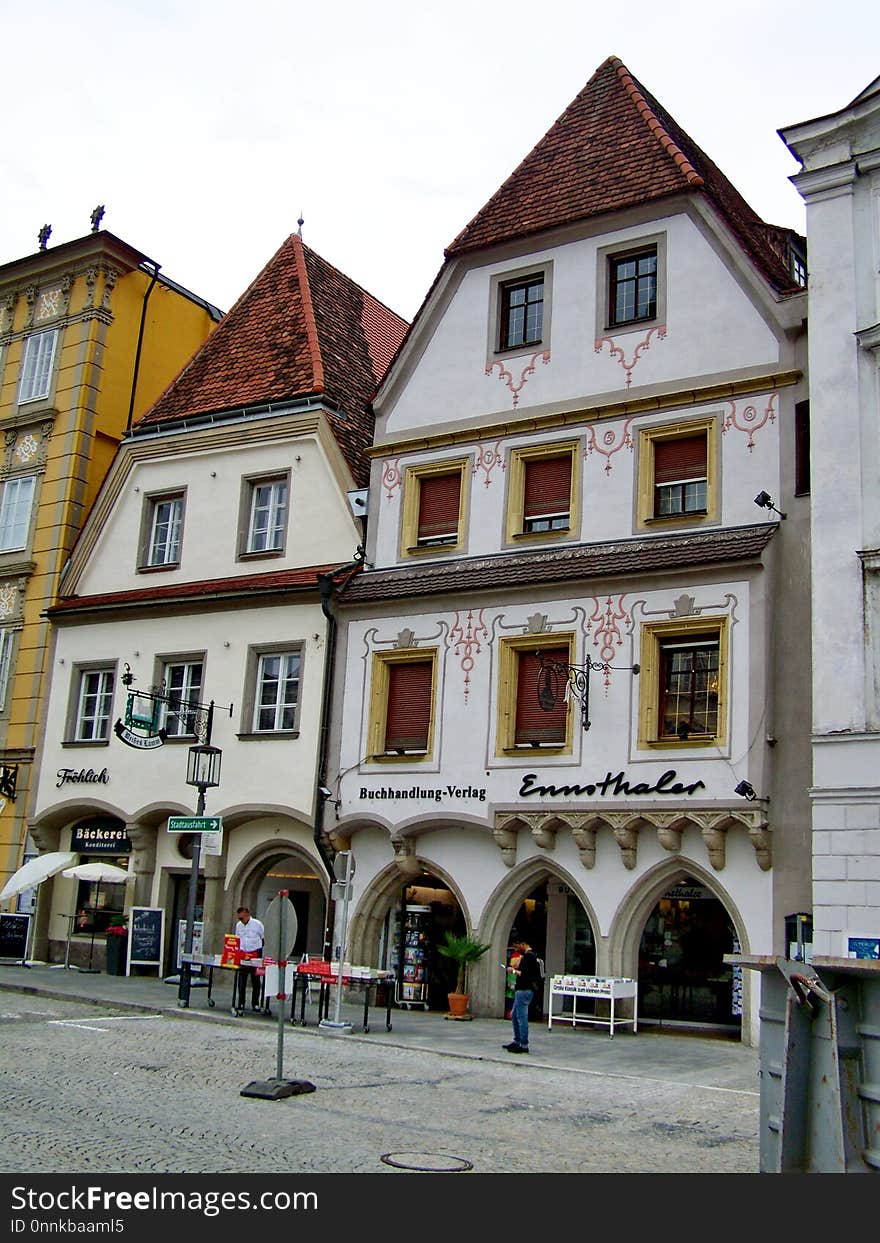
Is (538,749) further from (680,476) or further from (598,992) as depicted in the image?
(680,476)

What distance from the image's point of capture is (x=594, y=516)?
2342 centimetres

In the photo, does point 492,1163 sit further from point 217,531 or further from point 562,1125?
point 217,531

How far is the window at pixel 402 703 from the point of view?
2438 centimetres

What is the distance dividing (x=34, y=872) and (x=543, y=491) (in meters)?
13.2

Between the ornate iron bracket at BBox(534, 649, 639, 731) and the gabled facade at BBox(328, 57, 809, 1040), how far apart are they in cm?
5

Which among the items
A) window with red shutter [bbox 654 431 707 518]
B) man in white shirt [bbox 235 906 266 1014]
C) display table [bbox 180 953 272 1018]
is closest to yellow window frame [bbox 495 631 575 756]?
window with red shutter [bbox 654 431 707 518]

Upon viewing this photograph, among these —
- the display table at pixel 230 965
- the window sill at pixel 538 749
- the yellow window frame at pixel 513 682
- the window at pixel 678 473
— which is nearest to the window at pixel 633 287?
the window at pixel 678 473

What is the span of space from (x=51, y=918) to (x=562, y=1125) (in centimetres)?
1913

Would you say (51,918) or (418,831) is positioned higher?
(418,831)

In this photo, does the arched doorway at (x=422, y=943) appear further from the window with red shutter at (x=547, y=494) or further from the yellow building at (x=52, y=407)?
the yellow building at (x=52, y=407)

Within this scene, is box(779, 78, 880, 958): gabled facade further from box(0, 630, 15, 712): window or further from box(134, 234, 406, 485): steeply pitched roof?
box(0, 630, 15, 712): window

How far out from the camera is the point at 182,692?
2795 cm
